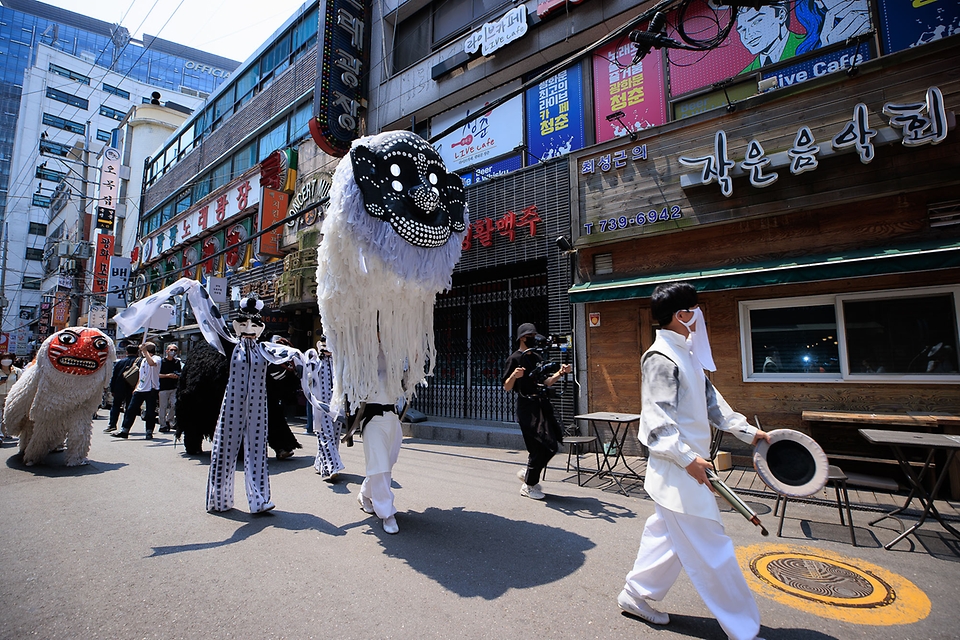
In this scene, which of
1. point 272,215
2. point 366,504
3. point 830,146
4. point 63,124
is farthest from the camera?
point 63,124

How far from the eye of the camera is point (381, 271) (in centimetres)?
347

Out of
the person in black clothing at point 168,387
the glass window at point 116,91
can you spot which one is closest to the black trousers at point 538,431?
the person in black clothing at point 168,387

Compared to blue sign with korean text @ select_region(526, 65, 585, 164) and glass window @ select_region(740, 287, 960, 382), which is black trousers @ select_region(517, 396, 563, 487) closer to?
glass window @ select_region(740, 287, 960, 382)

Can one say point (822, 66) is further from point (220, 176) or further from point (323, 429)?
point (220, 176)

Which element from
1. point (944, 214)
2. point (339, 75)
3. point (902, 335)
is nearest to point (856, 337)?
point (902, 335)

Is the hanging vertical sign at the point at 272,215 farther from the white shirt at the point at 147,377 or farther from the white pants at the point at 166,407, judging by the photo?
the white shirt at the point at 147,377

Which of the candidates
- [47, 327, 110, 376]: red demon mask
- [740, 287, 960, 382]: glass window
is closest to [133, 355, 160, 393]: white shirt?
[47, 327, 110, 376]: red demon mask

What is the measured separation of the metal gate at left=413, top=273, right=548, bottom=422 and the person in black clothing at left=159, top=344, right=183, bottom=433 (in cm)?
490

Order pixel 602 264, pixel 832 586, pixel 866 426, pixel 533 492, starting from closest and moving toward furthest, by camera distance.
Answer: pixel 832 586
pixel 533 492
pixel 866 426
pixel 602 264

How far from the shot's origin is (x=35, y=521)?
374 cm

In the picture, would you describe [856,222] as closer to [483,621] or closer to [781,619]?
[781,619]

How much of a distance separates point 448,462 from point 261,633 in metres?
4.49

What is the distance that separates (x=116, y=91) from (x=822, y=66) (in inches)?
2196

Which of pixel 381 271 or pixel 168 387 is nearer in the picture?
pixel 381 271
